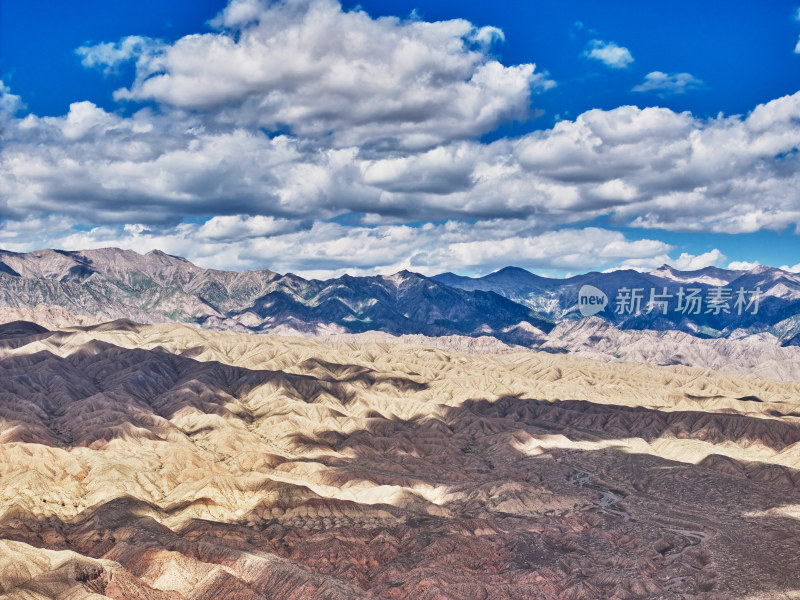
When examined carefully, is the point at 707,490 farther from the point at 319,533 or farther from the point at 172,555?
the point at 172,555

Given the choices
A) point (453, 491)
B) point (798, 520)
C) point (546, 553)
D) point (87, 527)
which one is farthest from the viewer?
point (453, 491)

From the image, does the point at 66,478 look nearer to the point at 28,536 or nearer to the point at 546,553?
the point at 28,536

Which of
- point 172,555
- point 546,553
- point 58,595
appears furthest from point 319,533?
point 58,595

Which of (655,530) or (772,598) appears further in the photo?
(655,530)

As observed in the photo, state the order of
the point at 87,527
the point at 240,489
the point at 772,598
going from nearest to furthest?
the point at 772,598 → the point at 87,527 → the point at 240,489

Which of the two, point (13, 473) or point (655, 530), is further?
point (13, 473)

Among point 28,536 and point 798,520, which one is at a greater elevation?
point 798,520

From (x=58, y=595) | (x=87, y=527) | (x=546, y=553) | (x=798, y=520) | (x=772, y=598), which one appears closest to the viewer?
(x=58, y=595)

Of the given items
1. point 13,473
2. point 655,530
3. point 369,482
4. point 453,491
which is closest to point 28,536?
point 13,473

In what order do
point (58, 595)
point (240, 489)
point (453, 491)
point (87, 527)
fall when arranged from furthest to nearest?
point (453, 491) < point (240, 489) < point (87, 527) < point (58, 595)
